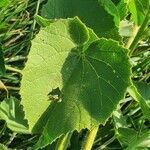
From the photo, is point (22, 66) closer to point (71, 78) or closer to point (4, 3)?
point (4, 3)

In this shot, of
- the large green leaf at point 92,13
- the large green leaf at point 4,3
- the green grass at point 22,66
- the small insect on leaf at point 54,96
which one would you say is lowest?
the green grass at point 22,66

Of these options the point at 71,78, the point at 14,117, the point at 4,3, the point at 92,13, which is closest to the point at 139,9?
the point at 92,13

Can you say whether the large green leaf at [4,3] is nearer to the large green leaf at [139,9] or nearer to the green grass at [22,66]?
the green grass at [22,66]

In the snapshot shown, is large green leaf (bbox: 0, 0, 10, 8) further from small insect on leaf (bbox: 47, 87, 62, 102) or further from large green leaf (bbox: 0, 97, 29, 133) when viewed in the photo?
small insect on leaf (bbox: 47, 87, 62, 102)

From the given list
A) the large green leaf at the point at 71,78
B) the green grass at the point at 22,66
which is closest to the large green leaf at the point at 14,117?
the green grass at the point at 22,66

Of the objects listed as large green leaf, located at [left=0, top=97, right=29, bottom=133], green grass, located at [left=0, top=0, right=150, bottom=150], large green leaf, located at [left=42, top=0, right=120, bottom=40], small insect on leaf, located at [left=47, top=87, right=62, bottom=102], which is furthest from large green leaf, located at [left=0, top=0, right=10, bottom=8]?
small insect on leaf, located at [left=47, top=87, right=62, bottom=102]

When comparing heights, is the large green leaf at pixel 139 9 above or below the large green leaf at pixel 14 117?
above
